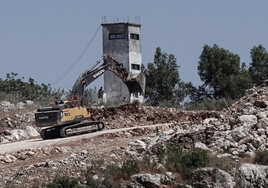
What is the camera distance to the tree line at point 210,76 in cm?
5928

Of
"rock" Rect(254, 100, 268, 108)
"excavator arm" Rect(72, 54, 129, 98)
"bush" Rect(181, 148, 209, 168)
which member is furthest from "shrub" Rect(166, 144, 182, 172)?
"excavator arm" Rect(72, 54, 129, 98)

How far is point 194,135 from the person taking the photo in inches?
1111

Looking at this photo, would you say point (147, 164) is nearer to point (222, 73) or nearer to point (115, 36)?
point (222, 73)

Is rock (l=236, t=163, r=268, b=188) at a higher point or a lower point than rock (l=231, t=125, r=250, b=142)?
lower

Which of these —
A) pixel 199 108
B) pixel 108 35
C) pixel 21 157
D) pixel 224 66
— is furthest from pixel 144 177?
pixel 108 35

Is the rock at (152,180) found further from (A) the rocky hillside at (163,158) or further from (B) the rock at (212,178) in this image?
(B) the rock at (212,178)

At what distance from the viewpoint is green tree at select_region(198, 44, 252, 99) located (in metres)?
59.1

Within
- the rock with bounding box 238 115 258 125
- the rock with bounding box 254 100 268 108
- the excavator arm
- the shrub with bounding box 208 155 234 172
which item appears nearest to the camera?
the shrub with bounding box 208 155 234 172

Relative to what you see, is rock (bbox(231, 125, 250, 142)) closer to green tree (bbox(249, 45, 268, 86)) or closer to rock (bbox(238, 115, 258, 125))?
rock (bbox(238, 115, 258, 125))

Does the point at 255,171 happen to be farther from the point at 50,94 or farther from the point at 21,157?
the point at 50,94

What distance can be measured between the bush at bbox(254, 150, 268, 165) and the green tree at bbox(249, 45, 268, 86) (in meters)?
37.4

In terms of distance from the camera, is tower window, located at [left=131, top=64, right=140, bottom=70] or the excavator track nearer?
the excavator track

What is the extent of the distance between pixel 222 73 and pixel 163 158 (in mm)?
34395

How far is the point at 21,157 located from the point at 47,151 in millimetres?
1047
